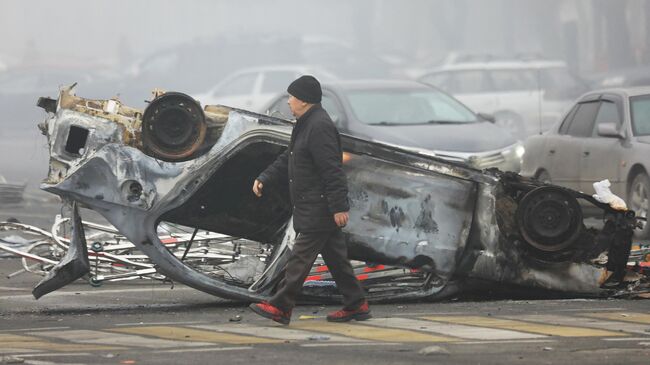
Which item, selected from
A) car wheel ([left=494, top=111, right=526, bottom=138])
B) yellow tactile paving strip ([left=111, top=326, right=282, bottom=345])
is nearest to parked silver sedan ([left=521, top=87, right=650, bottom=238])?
yellow tactile paving strip ([left=111, top=326, right=282, bottom=345])

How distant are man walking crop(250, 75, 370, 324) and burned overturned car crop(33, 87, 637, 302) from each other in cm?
59

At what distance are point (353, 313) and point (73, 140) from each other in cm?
219

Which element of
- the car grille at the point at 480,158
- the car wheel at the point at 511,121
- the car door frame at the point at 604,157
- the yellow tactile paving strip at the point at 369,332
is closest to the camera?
the yellow tactile paving strip at the point at 369,332

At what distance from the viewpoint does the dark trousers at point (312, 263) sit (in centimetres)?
863

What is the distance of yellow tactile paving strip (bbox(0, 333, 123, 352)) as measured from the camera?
7.71 m

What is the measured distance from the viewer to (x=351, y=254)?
9.59 meters

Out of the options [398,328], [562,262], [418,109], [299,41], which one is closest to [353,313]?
[398,328]

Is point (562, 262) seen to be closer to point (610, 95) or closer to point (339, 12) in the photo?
point (610, 95)

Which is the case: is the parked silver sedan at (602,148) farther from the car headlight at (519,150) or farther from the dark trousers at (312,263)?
the dark trousers at (312,263)

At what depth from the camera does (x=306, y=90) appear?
28.8ft

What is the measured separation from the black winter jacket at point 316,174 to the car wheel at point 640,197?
6556 millimetres

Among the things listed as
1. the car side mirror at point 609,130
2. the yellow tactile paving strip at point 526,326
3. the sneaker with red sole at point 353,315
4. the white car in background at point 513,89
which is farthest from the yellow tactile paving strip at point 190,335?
the white car in background at point 513,89

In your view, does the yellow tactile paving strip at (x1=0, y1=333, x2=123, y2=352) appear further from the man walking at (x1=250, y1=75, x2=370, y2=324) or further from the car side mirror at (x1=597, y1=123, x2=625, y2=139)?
the car side mirror at (x1=597, y1=123, x2=625, y2=139)

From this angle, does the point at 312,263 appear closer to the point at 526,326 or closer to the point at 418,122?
the point at 526,326
